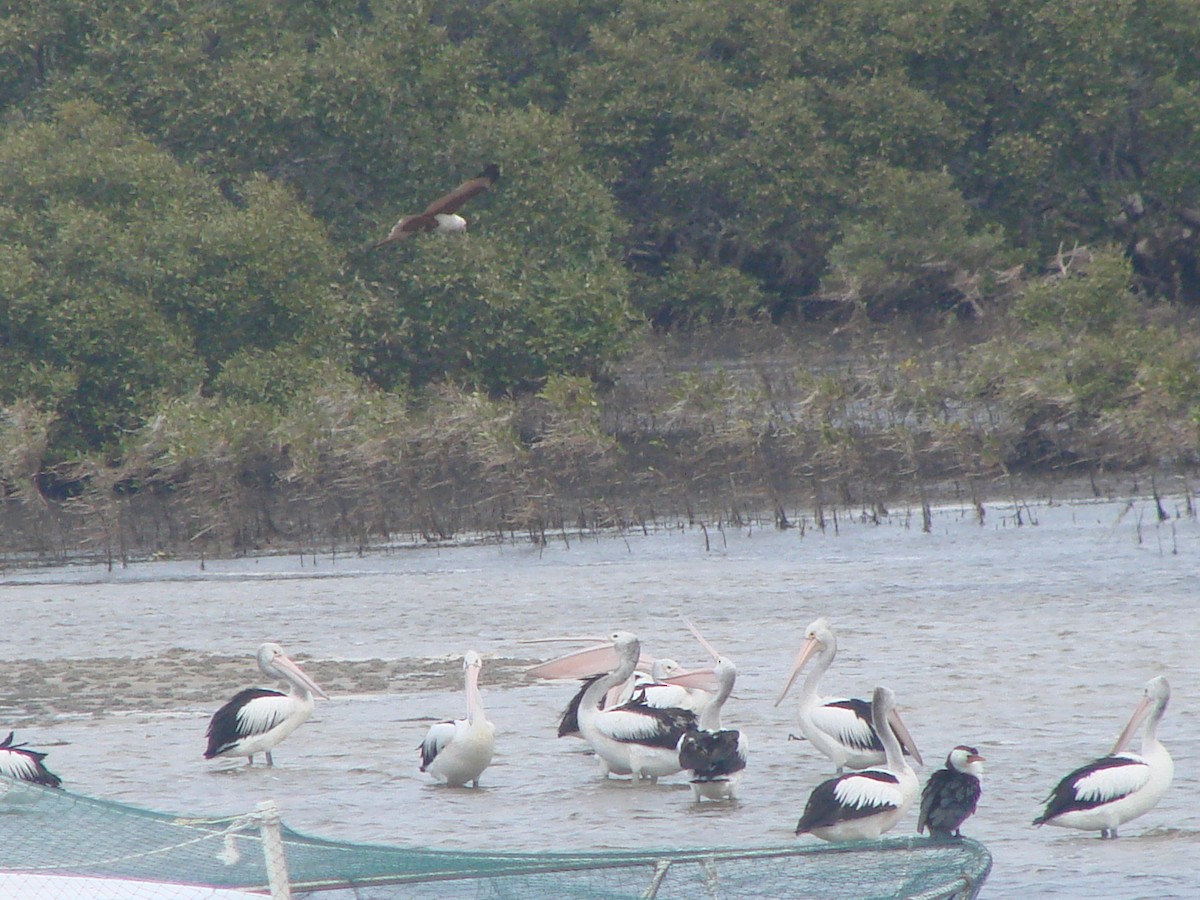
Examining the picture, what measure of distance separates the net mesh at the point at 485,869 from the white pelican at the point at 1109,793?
2.00m

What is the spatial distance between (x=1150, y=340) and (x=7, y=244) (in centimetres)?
1530

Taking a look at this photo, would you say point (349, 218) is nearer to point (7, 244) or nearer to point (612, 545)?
point (7, 244)

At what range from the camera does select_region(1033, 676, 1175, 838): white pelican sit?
26.1ft

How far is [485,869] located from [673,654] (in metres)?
8.07

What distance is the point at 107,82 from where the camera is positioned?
2917 centimetres

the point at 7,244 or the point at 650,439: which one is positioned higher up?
the point at 7,244

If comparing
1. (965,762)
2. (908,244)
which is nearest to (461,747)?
(965,762)

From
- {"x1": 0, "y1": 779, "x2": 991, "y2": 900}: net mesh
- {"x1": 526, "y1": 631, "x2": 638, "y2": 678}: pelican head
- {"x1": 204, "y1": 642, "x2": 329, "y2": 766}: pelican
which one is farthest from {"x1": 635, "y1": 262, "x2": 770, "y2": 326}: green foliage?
{"x1": 0, "y1": 779, "x2": 991, "y2": 900}: net mesh

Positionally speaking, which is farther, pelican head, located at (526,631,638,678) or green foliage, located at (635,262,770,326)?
green foliage, located at (635,262,770,326)

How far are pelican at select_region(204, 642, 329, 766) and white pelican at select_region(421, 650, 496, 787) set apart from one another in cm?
104

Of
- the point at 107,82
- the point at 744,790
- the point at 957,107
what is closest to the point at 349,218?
the point at 107,82

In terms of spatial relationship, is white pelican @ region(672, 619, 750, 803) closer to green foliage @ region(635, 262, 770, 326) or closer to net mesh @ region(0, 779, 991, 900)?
net mesh @ region(0, 779, 991, 900)

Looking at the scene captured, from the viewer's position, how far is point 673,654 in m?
13.9

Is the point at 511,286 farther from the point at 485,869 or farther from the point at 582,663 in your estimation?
the point at 485,869
